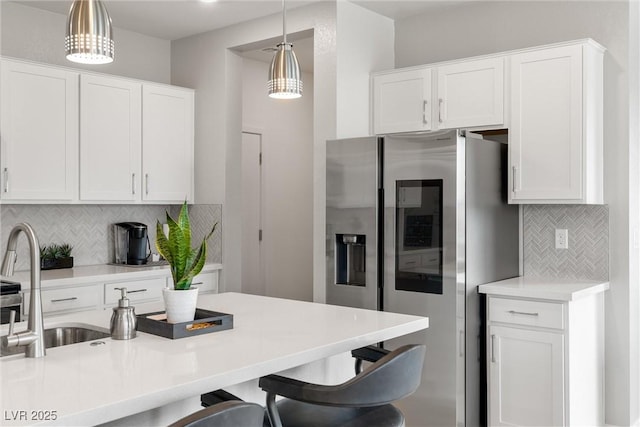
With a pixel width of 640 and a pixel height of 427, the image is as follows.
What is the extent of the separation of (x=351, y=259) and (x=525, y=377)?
121 centimetres

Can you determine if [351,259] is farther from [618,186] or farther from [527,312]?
[618,186]

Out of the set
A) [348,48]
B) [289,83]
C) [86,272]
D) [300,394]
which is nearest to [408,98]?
[348,48]

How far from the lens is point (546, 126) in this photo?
3.53 meters

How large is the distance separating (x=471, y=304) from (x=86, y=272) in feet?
8.20

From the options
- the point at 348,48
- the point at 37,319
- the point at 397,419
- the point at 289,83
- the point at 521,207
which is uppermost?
the point at 348,48

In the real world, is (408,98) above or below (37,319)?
above

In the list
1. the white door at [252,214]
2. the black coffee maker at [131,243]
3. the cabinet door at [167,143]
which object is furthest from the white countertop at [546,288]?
the white door at [252,214]

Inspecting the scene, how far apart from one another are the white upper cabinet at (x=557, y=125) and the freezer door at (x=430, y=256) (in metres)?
0.49

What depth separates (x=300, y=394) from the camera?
181cm

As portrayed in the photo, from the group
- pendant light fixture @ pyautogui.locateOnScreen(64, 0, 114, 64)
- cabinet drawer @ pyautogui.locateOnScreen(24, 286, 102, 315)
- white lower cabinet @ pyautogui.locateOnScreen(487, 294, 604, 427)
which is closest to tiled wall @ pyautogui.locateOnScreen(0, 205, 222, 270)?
cabinet drawer @ pyautogui.locateOnScreen(24, 286, 102, 315)

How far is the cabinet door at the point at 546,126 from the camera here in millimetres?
3430

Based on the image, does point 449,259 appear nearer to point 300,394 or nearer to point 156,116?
point 300,394

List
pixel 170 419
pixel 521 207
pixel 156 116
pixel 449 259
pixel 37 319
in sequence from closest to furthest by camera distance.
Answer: pixel 37 319, pixel 170 419, pixel 449 259, pixel 521 207, pixel 156 116

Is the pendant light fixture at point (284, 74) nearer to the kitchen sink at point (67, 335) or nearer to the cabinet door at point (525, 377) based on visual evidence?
the kitchen sink at point (67, 335)
